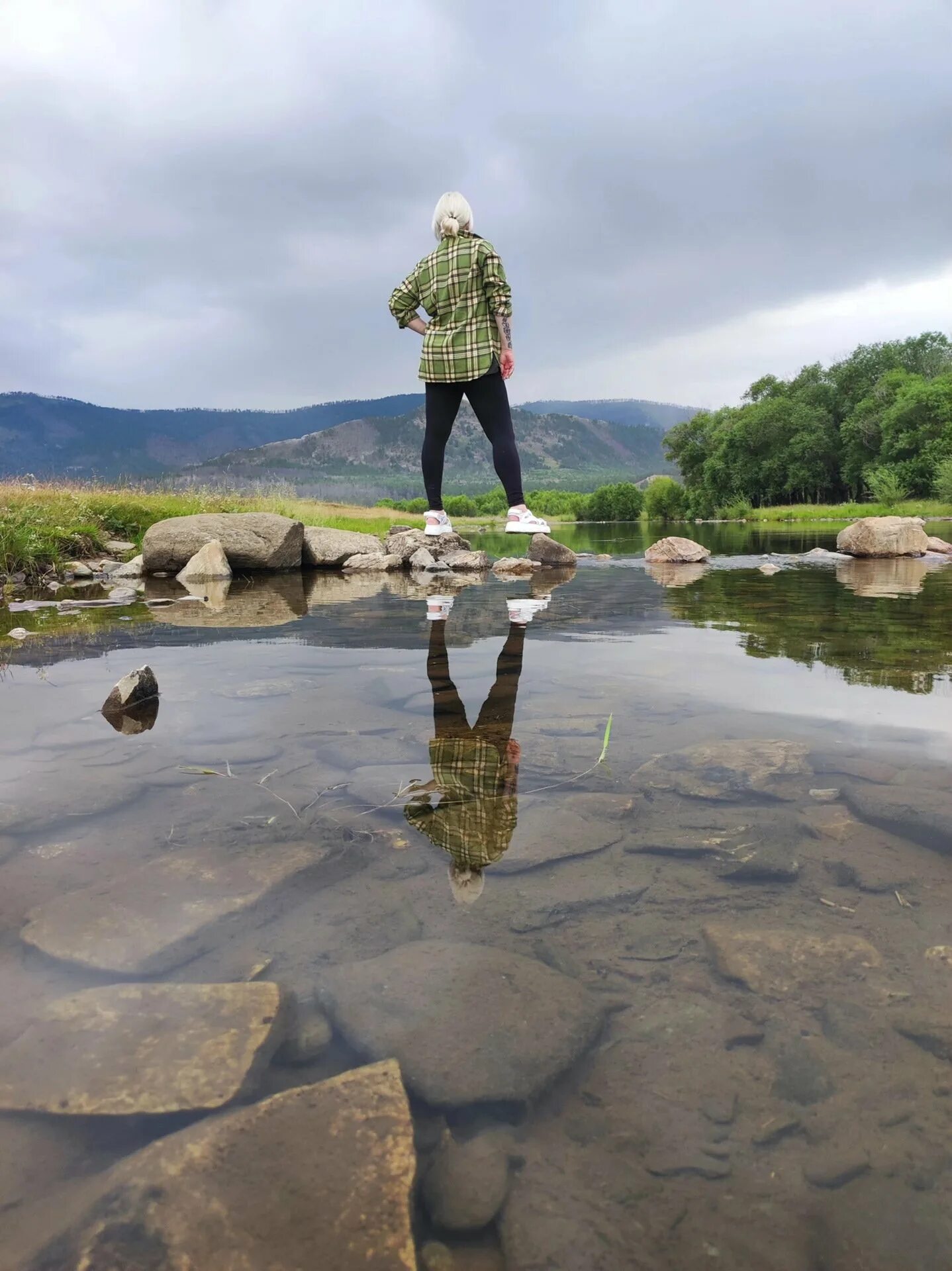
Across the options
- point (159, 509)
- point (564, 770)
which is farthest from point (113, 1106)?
point (159, 509)

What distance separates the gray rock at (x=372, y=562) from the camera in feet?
→ 40.3

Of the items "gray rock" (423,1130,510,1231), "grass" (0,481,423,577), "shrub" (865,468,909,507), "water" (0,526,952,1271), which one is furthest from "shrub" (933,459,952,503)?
"gray rock" (423,1130,510,1231)

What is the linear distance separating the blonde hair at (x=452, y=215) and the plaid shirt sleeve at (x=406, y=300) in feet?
1.62

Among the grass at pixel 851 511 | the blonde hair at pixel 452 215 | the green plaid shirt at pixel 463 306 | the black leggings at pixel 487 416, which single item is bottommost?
the grass at pixel 851 511

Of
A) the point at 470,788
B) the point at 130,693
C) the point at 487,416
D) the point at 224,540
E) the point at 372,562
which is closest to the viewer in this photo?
the point at 470,788

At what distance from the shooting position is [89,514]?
1416 cm

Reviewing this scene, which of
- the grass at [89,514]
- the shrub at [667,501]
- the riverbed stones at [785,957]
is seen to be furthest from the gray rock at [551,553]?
the shrub at [667,501]

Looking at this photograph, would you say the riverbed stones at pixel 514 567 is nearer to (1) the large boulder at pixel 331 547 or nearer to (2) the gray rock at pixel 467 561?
(2) the gray rock at pixel 467 561

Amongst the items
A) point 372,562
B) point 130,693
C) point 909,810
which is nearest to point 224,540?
point 372,562

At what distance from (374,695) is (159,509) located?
46.0ft

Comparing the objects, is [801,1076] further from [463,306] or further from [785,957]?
[463,306]

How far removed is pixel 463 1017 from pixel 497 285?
759 centimetres

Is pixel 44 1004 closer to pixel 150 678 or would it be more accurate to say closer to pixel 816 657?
pixel 150 678

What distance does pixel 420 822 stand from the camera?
6.32 feet
